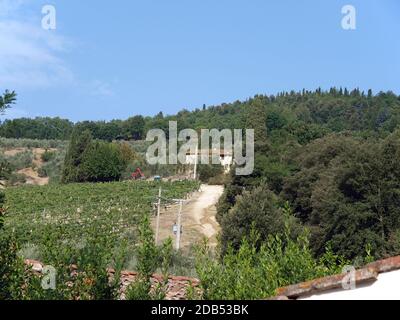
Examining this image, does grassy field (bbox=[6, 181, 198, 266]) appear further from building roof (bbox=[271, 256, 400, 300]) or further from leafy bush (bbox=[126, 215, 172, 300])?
building roof (bbox=[271, 256, 400, 300])

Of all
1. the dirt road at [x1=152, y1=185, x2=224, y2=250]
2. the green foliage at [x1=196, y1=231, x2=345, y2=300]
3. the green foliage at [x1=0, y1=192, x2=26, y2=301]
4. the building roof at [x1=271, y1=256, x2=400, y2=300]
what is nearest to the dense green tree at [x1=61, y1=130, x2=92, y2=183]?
the dirt road at [x1=152, y1=185, x2=224, y2=250]

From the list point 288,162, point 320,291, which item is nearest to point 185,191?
point 288,162

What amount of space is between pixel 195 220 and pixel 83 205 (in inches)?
329

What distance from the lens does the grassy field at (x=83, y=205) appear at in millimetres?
31419

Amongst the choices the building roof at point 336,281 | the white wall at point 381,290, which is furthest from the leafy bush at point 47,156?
the white wall at point 381,290

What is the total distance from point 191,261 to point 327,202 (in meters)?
13.8

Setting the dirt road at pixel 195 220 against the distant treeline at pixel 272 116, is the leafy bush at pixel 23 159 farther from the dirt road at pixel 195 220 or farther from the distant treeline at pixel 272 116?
the dirt road at pixel 195 220

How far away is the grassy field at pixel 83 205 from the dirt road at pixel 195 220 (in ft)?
4.78

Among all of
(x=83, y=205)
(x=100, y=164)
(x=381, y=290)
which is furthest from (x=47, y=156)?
(x=381, y=290)

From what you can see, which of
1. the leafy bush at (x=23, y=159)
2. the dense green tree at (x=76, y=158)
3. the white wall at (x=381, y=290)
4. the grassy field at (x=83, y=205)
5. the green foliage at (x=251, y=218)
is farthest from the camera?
the leafy bush at (x=23, y=159)

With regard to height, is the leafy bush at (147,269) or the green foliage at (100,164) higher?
the green foliage at (100,164)

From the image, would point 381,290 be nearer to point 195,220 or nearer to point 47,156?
point 195,220
